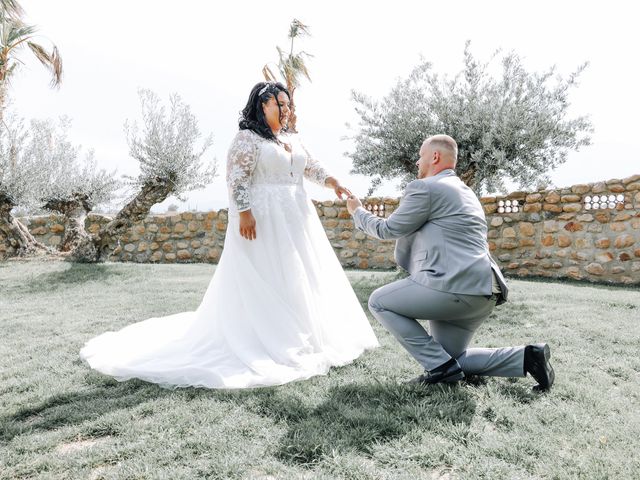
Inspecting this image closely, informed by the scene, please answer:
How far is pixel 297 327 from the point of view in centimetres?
376

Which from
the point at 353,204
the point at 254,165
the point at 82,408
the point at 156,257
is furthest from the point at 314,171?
Answer: the point at 156,257

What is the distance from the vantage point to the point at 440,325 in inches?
131

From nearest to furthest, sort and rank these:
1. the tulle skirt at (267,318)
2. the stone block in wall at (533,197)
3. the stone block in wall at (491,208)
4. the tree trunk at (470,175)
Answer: the tulle skirt at (267,318) → the stone block in wall at (533,197) → the tree trunk at (470,175) → the stone block in wall at (491,208)

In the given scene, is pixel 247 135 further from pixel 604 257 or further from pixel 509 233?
pixel 604 257

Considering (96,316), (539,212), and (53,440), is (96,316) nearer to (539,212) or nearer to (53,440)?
(53,440)

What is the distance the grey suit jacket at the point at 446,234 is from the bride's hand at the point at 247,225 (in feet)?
3.70

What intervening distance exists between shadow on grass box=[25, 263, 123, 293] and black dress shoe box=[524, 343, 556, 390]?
27.6 ft

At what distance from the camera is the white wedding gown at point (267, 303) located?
3.64m

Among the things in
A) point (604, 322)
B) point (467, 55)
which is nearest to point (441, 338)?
point (604, 322)

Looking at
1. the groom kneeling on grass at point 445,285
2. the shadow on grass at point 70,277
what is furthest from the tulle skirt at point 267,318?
the shadow on grass at point 70,277

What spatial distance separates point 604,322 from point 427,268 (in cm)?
351

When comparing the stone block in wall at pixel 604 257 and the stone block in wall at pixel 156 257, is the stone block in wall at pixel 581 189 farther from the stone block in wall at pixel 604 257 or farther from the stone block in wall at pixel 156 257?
the stone block in wall at pixel 156 257

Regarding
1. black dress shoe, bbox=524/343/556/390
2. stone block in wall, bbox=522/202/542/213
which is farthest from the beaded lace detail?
stone block in wall, bbox=522/202/542/213

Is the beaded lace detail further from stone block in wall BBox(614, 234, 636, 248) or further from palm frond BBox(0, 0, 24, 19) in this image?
palm frond BBox(0, 0, 24, 19)
